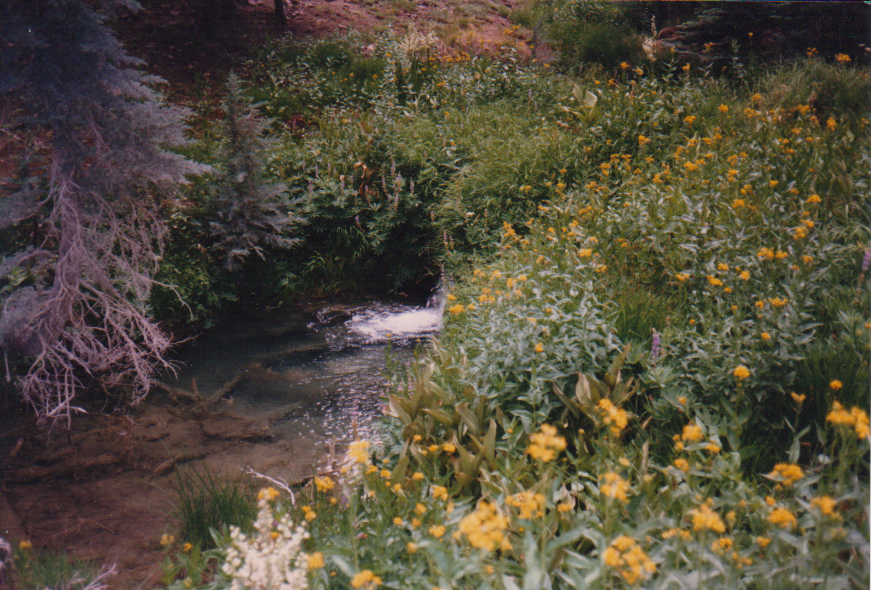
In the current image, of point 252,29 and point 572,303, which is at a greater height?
point 252,29

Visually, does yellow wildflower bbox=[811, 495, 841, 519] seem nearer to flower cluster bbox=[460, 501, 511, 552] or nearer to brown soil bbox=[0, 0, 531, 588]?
flower cluster bbox=[460, 501, 511, 552]

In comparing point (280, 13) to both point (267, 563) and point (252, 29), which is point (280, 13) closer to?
point (252, 29)

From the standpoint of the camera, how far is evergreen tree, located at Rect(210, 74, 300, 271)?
484 cm

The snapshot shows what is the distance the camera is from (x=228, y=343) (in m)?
4.73

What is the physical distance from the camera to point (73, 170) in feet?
10.8

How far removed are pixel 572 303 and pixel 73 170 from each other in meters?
3.22

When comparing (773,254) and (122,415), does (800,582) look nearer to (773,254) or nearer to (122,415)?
(773,254)

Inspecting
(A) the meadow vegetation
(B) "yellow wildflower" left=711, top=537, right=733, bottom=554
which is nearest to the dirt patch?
(A) the meadow vegetation

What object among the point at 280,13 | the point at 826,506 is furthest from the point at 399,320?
the point at 280,13

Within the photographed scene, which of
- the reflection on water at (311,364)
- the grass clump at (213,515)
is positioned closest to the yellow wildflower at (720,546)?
the grass clump at (213,515)

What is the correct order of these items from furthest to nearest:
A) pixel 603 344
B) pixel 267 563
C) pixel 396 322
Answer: pixel 396 322 < pixel 603 344 < pixel 267 563

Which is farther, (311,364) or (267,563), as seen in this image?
(311,364)

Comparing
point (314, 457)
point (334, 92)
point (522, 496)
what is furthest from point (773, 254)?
point (334, 92)

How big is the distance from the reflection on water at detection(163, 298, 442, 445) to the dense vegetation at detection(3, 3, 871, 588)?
0.40 metres
